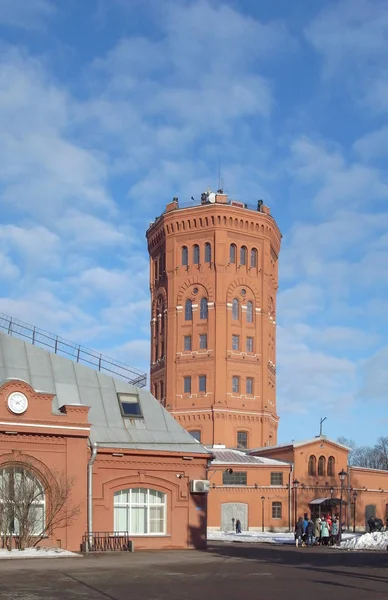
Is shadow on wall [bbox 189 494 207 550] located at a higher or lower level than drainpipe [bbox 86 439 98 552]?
lower

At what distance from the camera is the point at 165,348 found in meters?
73.8

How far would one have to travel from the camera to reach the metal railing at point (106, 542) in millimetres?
30078

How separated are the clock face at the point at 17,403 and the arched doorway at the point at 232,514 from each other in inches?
1347

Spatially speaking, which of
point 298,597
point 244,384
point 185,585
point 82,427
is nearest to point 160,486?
point 82,427

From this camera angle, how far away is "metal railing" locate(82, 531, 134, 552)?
3008 centimetres

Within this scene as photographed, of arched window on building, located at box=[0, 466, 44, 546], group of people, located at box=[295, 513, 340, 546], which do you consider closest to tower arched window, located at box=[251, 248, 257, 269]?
group of people, located at box=[295, 513, 340, 546]

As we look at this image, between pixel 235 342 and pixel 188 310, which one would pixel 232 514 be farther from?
pixel 188 310

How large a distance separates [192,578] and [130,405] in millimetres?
16403

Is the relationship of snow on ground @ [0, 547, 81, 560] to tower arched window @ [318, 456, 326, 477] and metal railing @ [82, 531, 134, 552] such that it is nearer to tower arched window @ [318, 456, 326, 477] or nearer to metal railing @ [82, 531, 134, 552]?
metal railing @ [82, 531, 134, 552]

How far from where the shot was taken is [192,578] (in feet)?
64.1

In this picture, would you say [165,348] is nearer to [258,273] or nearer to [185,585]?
[258,273]

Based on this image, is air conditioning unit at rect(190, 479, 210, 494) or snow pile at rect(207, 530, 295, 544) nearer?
air conditioning unit at rect(190, 479, 210, 494)

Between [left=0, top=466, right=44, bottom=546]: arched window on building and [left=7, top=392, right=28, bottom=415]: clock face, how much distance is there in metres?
2.06

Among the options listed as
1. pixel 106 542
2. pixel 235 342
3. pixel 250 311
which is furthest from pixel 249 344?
pixel 106 542
